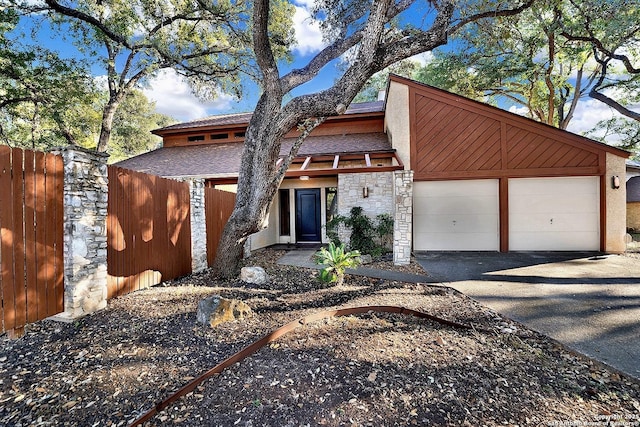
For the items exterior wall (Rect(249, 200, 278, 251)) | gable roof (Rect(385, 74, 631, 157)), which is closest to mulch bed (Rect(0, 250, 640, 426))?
exterior wall (Rect(249, 200, 278, 251))

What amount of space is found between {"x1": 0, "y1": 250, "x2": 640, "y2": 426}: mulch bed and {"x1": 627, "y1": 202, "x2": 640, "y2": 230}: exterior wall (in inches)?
544

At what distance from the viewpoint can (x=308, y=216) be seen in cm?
1119

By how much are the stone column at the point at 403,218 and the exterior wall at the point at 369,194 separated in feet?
Answer: 5.04

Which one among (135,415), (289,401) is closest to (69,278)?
(135,415)

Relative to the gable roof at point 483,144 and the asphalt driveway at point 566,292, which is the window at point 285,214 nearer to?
the gable roof at point 483,144

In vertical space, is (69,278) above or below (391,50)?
below

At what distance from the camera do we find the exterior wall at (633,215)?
12040mm

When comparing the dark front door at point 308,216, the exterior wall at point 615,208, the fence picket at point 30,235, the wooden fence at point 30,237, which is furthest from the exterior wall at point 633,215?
the fence picket at point 30,235

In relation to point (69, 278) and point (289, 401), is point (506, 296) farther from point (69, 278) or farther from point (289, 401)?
point (69, 278)

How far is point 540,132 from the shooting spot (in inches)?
328

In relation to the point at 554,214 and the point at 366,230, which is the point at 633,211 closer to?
the point at 554,214

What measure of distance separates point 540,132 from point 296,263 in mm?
8221

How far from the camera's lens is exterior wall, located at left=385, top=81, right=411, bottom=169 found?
888 cm

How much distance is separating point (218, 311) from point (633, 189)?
17733 mm
